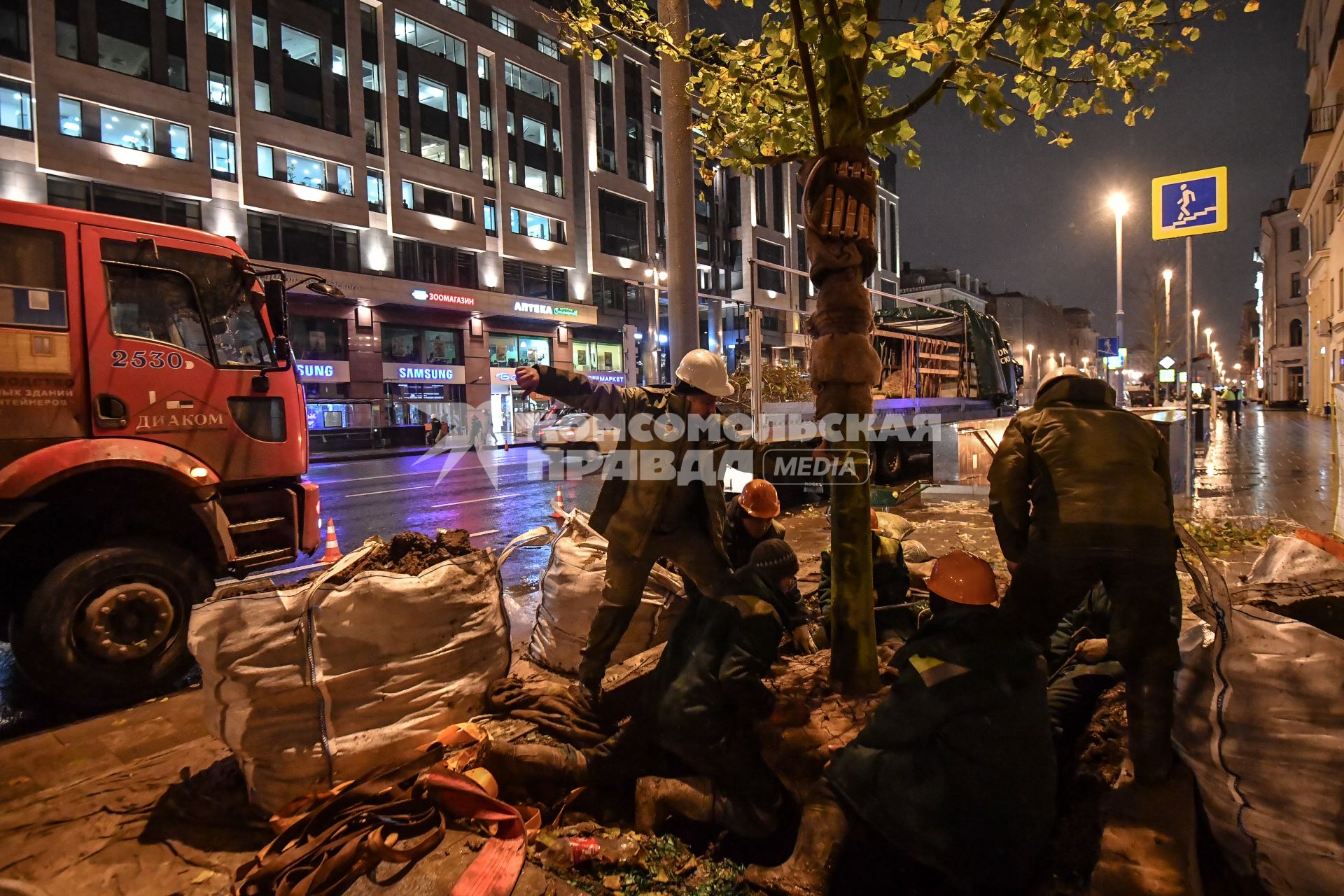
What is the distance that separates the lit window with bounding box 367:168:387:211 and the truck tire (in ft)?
91.9

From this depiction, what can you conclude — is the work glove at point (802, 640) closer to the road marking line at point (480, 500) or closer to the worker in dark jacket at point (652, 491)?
the worker in dark jacket at point (652, 491)

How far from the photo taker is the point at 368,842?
7.86ft

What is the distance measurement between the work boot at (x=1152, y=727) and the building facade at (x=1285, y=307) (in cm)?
5037

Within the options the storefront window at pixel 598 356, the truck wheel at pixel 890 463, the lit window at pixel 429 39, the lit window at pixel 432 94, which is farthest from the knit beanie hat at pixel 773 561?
the lit window at pixel 429 39

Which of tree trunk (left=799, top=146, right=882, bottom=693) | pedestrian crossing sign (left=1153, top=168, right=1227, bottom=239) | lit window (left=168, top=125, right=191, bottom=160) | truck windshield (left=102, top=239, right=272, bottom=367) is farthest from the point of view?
lit window (left=168, top=125, right=191, bottom=160)

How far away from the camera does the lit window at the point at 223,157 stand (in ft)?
78.3

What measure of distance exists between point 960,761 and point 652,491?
1.81 meters

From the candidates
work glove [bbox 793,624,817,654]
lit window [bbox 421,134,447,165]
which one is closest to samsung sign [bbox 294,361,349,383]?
lit window [bbox 421,134,447,165]

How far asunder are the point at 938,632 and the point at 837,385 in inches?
48.8

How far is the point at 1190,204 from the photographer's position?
8266 mm

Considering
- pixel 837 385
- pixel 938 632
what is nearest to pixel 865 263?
pixel 837 385

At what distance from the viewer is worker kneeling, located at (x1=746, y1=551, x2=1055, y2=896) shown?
2.10 m

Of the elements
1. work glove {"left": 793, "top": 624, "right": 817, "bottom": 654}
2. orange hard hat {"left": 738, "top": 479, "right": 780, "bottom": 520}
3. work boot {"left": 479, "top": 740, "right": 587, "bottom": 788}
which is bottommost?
work boot {"left": 479, "top": 740, "right": 587, "bottom": 788}

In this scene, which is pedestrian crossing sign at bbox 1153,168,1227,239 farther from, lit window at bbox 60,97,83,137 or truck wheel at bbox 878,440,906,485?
lit window at bbox 60,97,83,137
